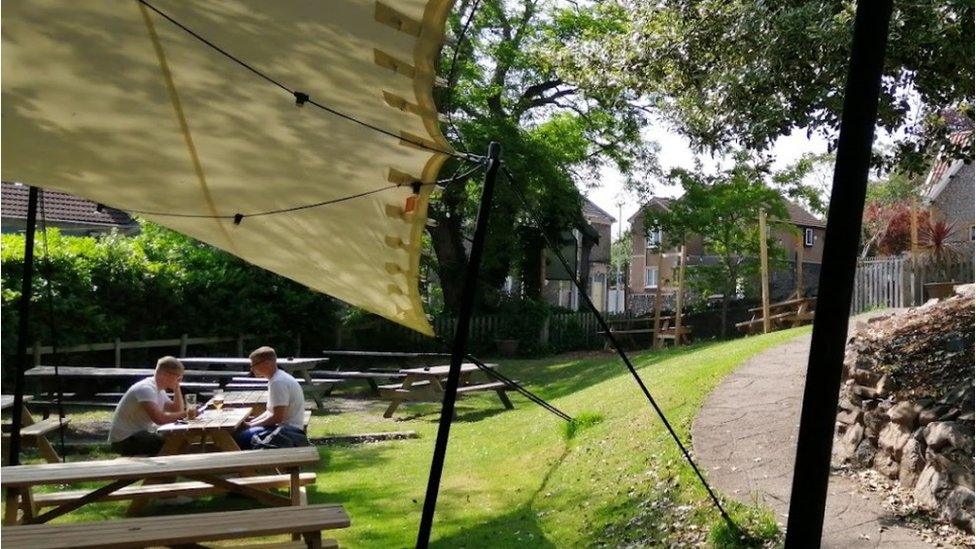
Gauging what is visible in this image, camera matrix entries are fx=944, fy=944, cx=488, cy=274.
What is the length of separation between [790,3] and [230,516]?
6639 millimetres

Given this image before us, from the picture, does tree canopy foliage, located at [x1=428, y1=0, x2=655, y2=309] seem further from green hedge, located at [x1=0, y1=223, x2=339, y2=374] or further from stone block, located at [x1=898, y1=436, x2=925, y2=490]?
stone block, located at [x1=898, y1=436, x2=925, y2=490]

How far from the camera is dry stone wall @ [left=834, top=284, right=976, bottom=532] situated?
5.71m

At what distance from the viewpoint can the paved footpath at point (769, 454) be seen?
564cm

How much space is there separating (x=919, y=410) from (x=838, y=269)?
485 cm

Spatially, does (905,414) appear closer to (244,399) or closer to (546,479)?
(546,479)

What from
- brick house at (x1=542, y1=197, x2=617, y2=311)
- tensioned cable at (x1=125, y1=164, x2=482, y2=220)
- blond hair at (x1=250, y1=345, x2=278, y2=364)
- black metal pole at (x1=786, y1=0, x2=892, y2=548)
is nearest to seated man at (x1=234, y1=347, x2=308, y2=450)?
blond hair at (x1=250, y1=345, x2=278, y2=364)

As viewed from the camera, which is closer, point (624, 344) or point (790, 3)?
point (790, 3)

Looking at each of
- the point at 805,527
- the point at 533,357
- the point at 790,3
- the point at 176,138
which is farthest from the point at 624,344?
the point at 805,527

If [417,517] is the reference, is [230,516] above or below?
above

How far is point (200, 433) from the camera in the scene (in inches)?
288

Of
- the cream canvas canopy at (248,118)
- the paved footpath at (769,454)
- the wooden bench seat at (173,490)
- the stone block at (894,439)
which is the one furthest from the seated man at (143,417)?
the stone block at (894,439)

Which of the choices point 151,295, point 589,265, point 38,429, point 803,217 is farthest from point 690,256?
point 38,429

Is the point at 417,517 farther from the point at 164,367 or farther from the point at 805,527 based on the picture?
the point at 805,527

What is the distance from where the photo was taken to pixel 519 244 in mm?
27500
